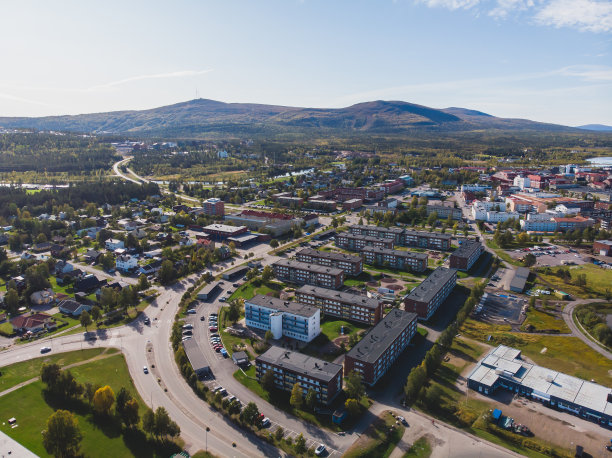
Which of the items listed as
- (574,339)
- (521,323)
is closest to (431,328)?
(521,323)

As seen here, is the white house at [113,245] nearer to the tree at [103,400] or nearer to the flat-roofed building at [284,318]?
the flat-roofed building at [284,318]

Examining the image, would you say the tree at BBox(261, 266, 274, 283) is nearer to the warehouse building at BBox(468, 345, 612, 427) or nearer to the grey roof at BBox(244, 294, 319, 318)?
the grey roof at BBox(244, 294, 319, 318)

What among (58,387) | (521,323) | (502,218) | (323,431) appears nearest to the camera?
(323,431)

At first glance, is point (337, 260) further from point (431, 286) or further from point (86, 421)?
point (86, 421)

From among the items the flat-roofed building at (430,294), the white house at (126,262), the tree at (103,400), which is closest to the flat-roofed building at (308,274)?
the flat-roofed building at (430,294)

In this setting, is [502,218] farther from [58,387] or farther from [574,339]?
[58,387]

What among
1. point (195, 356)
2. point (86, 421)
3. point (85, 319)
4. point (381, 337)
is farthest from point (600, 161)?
point (86, 421)

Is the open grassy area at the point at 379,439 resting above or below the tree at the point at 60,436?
below
